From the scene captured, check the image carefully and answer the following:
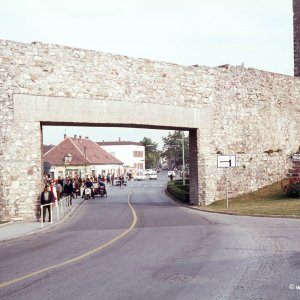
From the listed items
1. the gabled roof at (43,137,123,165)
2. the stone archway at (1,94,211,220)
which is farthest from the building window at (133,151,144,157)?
the stone archway at (1,94,211,220)

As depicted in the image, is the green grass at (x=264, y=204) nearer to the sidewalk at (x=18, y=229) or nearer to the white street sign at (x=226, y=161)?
the white street sign at (x=226, y=161)

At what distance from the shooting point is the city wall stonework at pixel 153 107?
22.1 m

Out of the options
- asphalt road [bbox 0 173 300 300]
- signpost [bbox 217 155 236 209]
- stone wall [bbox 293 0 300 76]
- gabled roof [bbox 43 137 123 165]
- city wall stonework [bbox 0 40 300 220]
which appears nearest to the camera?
asphalt road [bbox 0 173 300 300]

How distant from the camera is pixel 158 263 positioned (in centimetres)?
1068

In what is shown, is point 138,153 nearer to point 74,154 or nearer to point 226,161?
point 74,154

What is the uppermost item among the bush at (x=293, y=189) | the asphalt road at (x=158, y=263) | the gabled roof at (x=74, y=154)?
the gabled roof at (x=74, y=154)

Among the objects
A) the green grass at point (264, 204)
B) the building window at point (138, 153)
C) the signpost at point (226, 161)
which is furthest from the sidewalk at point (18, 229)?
the building window at point (138, 153)

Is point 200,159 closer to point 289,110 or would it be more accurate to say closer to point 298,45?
point 289,110

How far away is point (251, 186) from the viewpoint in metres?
31.4

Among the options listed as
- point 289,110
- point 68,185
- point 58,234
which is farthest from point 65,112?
point 289,110

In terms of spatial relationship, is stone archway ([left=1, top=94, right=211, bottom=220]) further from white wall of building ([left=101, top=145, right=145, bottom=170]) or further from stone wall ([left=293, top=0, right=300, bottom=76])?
white wall of building ([left=101, top=145, right=145, bottom=170])

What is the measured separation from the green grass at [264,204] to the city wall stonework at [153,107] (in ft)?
2.26

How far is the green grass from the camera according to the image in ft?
74.3

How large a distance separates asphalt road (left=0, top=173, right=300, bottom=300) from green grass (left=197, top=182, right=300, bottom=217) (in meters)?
4.26
